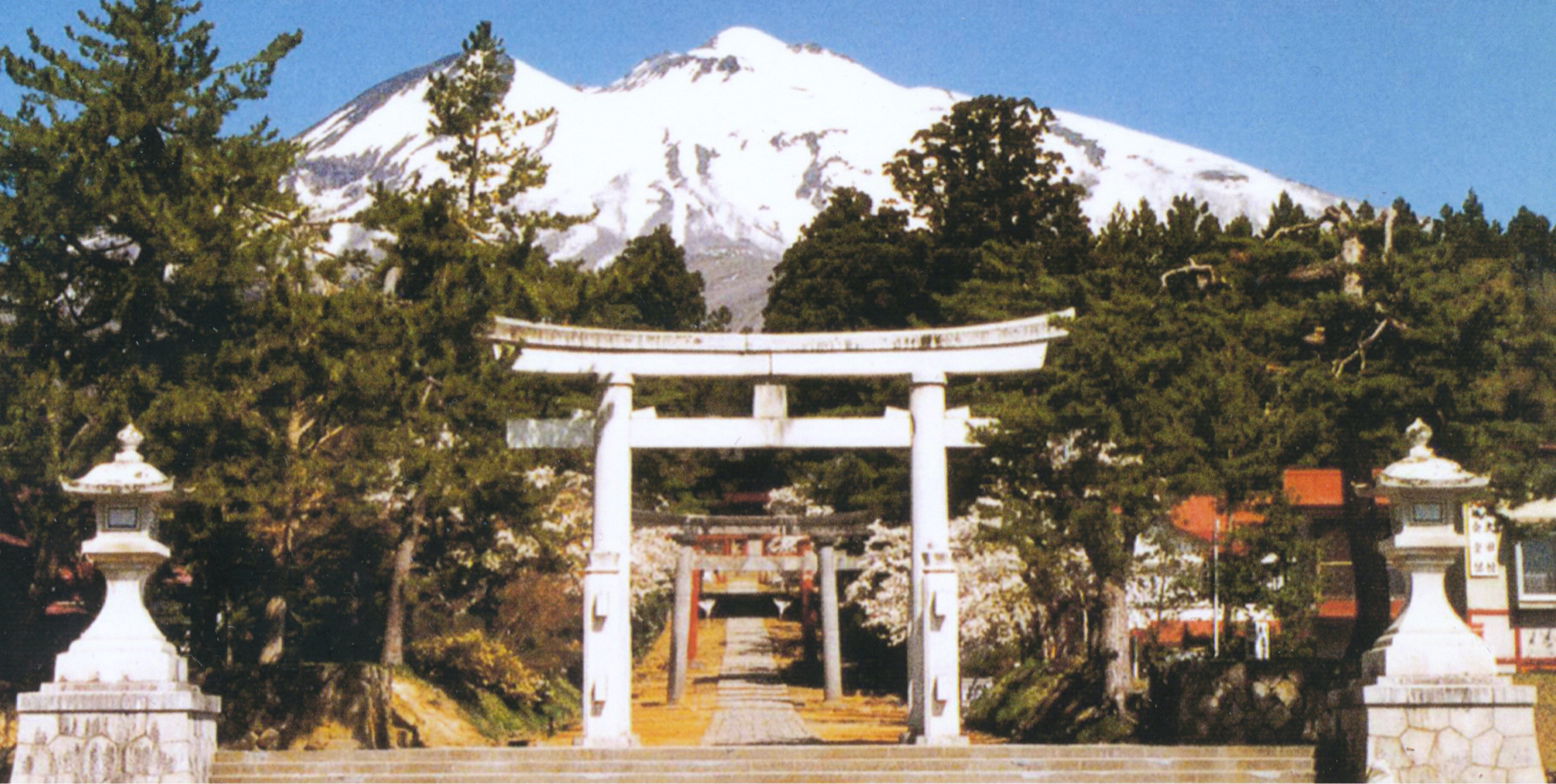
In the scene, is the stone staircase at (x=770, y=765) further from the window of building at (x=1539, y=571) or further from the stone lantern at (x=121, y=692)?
the window of building at (x=1539, y=571)

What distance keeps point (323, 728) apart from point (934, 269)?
21.9m

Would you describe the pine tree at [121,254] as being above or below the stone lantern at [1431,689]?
above

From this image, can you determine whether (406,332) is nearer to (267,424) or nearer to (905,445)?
(267,424)

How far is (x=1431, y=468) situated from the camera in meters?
15.4

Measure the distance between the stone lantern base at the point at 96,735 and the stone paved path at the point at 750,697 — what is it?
27.4 feet

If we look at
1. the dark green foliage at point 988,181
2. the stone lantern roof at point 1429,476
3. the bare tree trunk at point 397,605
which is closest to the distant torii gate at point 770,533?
the bare tree trunk at point 397,605

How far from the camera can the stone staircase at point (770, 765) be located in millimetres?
15719

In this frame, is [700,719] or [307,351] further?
[700,719]

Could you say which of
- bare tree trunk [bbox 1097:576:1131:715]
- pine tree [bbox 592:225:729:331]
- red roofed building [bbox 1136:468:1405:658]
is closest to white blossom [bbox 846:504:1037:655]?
red roofed building [bbox 1136:468:1405:658]

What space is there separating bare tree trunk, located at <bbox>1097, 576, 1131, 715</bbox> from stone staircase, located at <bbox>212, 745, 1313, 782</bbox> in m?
5.58

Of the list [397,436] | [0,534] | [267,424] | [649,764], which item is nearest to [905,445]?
[649,764]

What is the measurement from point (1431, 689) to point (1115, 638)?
742 cm

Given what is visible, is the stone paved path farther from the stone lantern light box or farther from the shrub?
the stone lantern light box

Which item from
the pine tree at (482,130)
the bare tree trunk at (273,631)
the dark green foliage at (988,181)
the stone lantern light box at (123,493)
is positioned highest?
the dark green foliage at (988,181)
